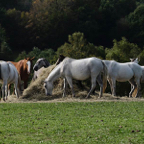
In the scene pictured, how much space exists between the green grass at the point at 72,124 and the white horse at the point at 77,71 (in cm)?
388

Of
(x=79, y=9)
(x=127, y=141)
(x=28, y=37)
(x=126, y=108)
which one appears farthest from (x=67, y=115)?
(x=79, y=9)

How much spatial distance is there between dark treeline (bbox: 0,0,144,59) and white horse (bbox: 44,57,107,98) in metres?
45.3

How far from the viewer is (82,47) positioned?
46062 millimetres

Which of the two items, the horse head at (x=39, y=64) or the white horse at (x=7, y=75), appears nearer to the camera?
the white horse at (x=7, y=75)

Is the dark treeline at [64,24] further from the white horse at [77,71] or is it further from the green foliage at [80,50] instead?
the white horse at [77,71]

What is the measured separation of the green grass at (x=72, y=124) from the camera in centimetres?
897

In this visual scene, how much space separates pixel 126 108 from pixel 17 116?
13.1 feet

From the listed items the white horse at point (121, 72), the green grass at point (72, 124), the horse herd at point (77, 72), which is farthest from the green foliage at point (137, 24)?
the green grass at point (72, 124)

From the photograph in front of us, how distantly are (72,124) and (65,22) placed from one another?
64024mm

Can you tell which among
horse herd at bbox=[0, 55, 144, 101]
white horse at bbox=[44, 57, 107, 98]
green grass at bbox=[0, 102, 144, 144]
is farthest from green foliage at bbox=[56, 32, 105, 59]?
green grass at bbox=[0, 102, 144, 144]

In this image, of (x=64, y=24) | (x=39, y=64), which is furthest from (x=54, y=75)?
(x=64, y=24)

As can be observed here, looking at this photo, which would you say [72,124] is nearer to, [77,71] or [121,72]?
[77,71]

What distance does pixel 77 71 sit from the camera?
1858 centimetres

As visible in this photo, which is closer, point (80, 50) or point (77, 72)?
point (77, 72)
